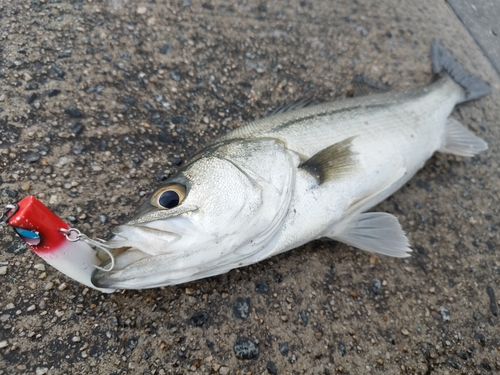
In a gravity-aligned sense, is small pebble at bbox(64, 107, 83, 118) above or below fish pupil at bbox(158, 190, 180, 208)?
above

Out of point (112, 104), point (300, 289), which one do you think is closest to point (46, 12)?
point (112, 104)

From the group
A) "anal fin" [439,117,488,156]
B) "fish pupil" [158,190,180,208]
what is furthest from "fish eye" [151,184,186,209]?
"anal fin" [439,117,488,156]

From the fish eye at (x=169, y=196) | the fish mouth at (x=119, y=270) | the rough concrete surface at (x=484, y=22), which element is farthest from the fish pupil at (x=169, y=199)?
the rough concrete surface at (x=484, y=22)

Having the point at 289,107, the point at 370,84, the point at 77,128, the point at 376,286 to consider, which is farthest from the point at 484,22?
the point at 77,128

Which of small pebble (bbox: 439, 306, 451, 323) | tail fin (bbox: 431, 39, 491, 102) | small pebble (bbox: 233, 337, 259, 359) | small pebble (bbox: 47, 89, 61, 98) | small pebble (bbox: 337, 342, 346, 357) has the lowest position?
small pebble (bbox: 439, 306, 451, 323)

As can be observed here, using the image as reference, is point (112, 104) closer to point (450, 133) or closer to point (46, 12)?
point (46, 12)

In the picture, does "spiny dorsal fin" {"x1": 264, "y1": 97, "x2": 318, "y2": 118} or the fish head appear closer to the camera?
the fish head

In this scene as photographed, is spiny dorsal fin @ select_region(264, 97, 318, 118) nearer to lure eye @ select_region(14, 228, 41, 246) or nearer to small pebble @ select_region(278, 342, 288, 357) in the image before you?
small pebble @ select_region(278, 342, 288, 357)

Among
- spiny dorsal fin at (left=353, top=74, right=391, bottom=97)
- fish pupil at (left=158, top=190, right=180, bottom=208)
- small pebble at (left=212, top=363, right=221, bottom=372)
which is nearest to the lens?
fish pupil at (left=158, top=190, right=180, bottom=208)

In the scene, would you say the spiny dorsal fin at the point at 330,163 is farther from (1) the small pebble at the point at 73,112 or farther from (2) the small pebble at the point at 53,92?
(2) the small pebble at the point at 53,92

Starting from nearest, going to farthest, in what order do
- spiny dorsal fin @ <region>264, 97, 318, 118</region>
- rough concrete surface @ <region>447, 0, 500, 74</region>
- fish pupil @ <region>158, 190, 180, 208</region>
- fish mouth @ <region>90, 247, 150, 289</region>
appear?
fish mouth @ <region>90, 247, 150, 289</region> → fish pupil @ <region>158, 190, 180, 208</region> → spiny dorsal fin @ <region>264, 97, 318, 118</region> → rough concrete surface @ <region>447, 0, 500, 74</region>
